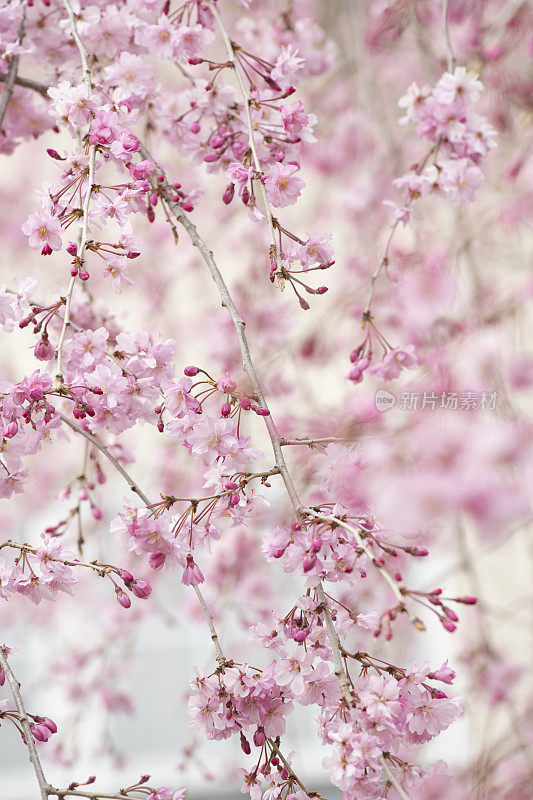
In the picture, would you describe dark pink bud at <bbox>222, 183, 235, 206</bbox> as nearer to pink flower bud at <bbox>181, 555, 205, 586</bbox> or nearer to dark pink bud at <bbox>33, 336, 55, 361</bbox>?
dark pink bud at <bbox>33, 336, 55, 361</bbox>

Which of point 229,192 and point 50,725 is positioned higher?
point 229,192

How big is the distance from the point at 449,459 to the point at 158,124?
0.81 metres

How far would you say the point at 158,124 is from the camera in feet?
4.06

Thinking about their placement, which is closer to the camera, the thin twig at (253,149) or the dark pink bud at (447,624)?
the dark pink bud at (447,624)

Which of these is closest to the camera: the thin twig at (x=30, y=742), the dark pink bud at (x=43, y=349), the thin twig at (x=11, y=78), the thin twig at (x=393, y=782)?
the thin twig at (x=393, y=782)

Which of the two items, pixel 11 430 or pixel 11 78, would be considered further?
pixel 11 78

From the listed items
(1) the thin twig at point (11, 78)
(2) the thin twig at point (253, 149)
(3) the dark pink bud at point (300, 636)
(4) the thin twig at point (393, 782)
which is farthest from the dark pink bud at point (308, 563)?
(1) the thin twig at point (11, 78)

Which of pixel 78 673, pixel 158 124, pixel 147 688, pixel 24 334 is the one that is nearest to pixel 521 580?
pixel 147 688

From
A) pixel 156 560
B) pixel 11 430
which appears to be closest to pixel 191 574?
pixel 156 560

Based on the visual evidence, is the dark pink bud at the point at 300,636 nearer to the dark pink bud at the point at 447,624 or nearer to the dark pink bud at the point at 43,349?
the dark pink bud at the point at 447,624

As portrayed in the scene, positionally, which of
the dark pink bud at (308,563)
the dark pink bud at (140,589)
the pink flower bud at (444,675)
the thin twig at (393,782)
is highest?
the dark pink bud at (140,589)

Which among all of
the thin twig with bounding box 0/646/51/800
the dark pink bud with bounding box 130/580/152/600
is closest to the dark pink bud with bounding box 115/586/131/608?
the dark pink bud with bounding box 130/580/152/600

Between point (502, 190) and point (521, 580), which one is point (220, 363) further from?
point (521, 580)

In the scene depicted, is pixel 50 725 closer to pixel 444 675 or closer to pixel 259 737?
pixel 259 737
